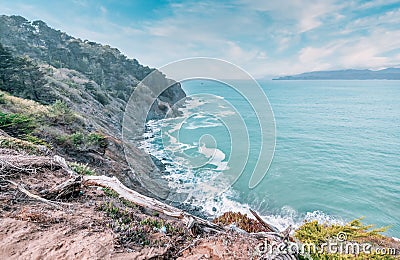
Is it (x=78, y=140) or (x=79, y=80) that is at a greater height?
(x=79, y=80)

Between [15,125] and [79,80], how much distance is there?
26.1 meters

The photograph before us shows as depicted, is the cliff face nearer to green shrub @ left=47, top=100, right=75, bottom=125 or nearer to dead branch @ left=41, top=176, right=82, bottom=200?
green shrub @ left=47, top=100, right=75, bottom=125

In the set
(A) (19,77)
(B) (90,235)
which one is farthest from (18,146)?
(A) (19,77)

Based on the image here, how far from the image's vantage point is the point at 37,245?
2.75 m

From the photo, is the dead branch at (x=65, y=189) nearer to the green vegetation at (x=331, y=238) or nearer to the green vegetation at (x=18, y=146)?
the green vegetation at (x=18, y=146)

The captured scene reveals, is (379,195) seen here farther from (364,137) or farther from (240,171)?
(364,137)

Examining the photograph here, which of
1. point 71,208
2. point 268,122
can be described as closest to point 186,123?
point 268,122

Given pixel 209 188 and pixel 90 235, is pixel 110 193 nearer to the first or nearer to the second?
pixel 90 235

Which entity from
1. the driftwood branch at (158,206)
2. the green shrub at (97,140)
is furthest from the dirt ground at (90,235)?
the green shrub at (97,140)

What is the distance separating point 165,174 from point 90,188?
44.4 feet

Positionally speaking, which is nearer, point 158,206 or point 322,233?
point 322,233

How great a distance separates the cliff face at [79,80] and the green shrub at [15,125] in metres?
0.62

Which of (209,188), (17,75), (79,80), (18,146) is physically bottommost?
(209,188)

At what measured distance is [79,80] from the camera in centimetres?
3147
